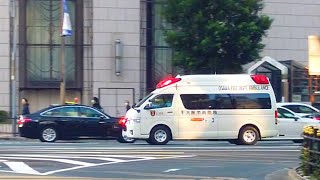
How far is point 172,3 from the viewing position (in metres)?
41.7

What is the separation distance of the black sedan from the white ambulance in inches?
120

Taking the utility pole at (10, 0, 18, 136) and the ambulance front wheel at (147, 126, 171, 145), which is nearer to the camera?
the ambulance front wheel at (147, 126, 171, 145)

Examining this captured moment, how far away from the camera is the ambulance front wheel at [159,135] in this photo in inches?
1244

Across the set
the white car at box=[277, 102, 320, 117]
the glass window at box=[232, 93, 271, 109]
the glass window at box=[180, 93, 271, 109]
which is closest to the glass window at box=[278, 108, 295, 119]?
the white car at box=[277, 102, 320, 117]

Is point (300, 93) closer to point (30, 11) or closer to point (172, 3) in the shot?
point (172, 3)

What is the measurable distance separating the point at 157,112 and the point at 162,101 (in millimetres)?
435

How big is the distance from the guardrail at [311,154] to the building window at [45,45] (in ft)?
95.5

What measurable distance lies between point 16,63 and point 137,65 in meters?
6.23

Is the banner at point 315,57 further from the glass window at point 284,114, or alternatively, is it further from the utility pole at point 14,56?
the utility pole at point 14,56

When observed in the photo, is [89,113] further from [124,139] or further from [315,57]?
[315,57]

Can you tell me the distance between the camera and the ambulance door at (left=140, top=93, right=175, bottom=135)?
31.5 meters

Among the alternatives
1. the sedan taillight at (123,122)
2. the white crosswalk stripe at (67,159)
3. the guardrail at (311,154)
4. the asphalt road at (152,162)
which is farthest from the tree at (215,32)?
the guardrail at (311,154)

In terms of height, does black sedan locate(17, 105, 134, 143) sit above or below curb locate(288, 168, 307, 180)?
above

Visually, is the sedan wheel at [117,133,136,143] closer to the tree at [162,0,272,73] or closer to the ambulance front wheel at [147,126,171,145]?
the ambulance front wheel at [147,126,171,145]
